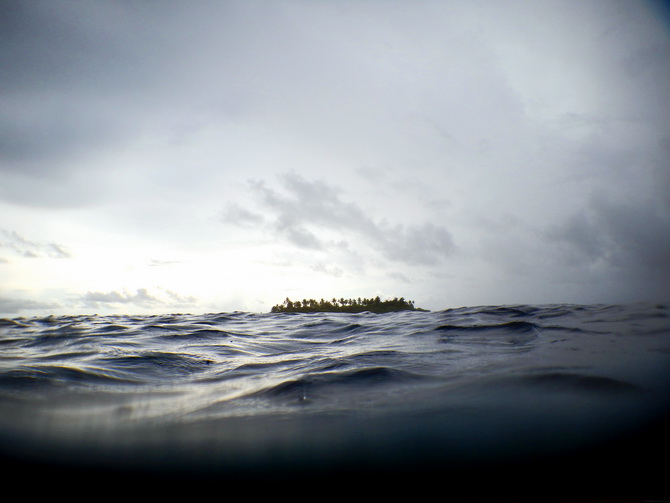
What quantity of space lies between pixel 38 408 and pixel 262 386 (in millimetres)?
1891

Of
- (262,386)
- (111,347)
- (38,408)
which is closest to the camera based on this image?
(38,408)

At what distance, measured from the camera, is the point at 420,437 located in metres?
2.26

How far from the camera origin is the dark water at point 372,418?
6.74 feet

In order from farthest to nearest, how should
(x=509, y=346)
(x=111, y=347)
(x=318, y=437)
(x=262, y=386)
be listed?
(x=111, y=347), (x=509, y=346), (x=262, y=386), (x=318, y=437)

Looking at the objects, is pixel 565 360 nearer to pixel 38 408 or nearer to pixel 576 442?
pixel 576 442

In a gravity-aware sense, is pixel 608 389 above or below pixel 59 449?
above

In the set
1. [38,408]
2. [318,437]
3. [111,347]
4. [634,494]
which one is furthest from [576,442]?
[111,347]

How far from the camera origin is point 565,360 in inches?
148

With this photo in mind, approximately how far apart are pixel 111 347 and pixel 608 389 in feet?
23.2

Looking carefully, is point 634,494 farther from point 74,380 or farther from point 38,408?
point 74,380

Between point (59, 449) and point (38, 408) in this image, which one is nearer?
point (59, 449)

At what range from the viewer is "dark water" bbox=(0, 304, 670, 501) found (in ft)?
6.74

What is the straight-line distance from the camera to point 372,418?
2.52 m

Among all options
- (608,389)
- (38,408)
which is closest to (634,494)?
(608,389)
